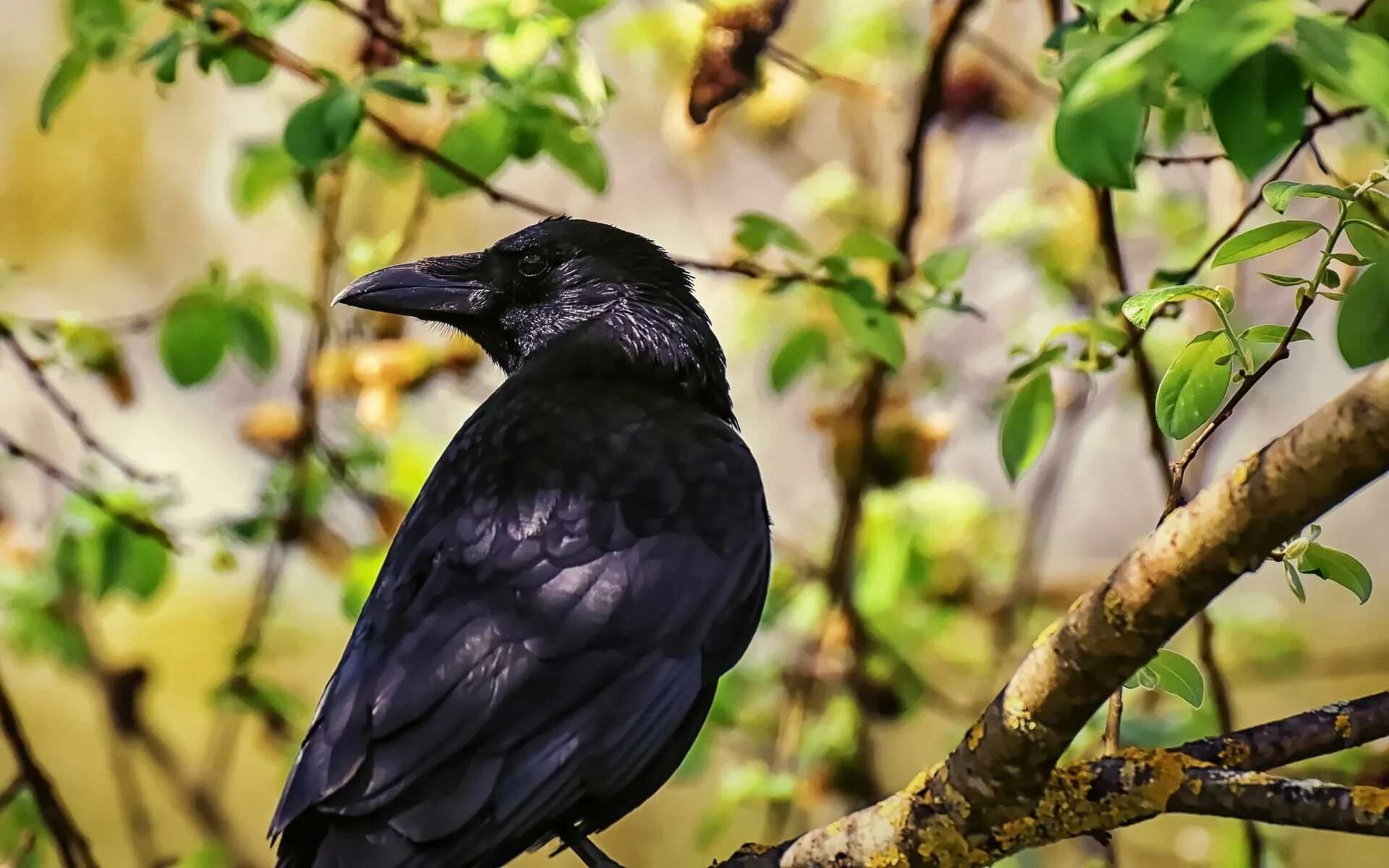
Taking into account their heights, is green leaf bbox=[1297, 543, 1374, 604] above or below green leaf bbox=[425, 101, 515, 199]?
below

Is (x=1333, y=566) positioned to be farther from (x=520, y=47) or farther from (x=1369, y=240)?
(x=520, y=47)

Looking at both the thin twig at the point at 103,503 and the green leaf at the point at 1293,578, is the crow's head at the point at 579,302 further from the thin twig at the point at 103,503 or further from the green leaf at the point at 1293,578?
the green leaf at the point at 1293,578

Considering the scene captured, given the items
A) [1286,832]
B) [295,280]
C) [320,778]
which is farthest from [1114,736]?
[295,280]

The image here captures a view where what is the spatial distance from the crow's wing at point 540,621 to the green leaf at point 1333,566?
73 centimetres

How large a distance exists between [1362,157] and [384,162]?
2215mm

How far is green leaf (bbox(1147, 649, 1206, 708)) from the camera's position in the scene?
3.65 ft

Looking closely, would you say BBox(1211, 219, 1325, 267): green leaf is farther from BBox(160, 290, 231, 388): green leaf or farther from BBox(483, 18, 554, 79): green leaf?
BBox(160, 290, 231, 388): green leaf

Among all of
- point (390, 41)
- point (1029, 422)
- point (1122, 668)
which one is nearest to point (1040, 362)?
point (1029, 422)

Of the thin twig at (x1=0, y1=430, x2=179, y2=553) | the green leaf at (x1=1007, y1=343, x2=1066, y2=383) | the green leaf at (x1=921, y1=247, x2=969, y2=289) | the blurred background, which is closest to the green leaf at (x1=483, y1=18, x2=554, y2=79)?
the blurred background

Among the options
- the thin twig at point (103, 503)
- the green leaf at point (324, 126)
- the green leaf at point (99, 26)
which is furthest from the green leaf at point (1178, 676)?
the thin twig at point (103, 503)

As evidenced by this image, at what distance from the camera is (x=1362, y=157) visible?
3.05 meters

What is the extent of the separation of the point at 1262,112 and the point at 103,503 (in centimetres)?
191

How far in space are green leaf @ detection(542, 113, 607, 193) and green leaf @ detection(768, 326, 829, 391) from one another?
52 centimetres

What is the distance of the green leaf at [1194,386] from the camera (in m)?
1.06
